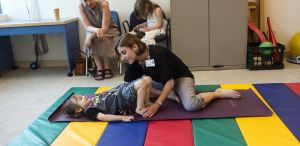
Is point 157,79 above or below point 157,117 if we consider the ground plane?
above

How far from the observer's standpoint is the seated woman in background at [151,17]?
4.12 meters

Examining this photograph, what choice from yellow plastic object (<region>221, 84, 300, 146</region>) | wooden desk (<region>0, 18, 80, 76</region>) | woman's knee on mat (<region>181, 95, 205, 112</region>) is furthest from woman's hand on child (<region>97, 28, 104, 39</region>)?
yellow plastic object (<region>221, 84, 300, 146</region>)

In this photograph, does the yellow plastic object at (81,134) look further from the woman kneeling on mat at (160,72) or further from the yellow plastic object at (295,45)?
the yellow plastic object at (295,45)

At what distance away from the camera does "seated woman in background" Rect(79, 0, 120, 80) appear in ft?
13.2

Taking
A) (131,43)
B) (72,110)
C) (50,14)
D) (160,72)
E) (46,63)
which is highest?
(50,14)

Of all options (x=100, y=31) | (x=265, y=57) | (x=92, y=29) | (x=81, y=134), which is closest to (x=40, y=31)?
(x=92, y=29)

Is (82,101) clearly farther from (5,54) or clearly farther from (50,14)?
(5,54)

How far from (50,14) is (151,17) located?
5.25 ft

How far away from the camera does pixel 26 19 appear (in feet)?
15.8

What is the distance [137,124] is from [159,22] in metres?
2.00

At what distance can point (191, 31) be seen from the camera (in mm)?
4168

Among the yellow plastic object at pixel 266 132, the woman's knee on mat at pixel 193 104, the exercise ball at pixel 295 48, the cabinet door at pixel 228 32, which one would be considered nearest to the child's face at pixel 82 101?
the woman's knee on mat at pixel 193 104

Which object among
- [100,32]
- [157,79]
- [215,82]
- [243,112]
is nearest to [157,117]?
[157,79]

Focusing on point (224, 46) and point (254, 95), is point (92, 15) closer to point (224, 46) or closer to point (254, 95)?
point (224, 46)
